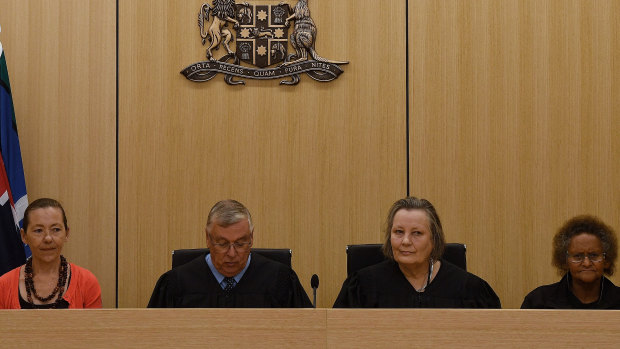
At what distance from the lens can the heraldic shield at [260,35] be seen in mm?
4312

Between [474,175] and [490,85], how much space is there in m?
0.56

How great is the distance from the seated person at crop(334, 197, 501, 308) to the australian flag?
2034mm

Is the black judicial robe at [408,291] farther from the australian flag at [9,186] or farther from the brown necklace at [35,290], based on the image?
the australian flag at [9,186]

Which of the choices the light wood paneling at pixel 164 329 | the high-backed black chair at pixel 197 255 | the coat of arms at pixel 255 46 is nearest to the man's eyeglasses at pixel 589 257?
the high-backed black chair at pixel 197 255

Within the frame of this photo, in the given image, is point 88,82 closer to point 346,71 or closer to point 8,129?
point 8,129

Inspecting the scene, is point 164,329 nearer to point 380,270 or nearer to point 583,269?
point 380,270

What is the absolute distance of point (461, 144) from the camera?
4.31m

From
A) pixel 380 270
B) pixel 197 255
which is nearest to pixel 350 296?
pixel 380 270

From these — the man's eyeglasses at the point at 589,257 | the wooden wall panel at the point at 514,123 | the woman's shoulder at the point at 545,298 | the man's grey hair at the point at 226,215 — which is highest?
the wooden wall panel at the point at 514,123

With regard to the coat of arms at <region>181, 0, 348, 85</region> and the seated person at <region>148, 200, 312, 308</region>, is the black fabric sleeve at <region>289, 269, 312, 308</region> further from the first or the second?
the coat of arms at <region>181, 0, 348, 85</region>

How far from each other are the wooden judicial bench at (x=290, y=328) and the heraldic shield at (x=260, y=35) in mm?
2621

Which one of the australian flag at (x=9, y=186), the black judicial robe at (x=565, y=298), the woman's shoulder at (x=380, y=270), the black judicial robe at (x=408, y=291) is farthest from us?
the australian flag at (x=9, y=186)

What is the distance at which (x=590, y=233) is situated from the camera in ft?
11.0

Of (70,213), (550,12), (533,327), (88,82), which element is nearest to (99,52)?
(88,82)
